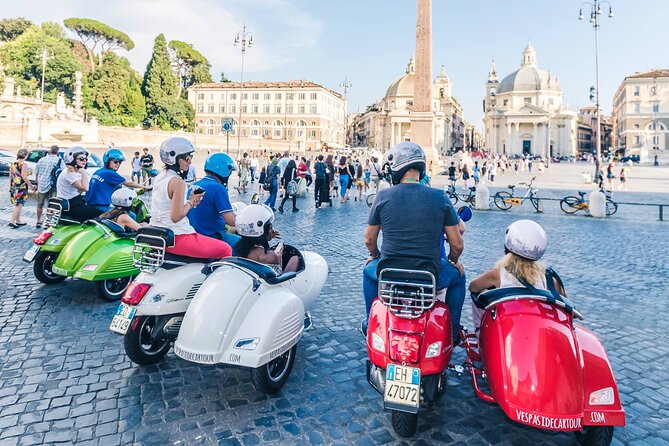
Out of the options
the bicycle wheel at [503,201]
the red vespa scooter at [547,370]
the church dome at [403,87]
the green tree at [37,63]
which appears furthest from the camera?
the church dome at [403,87]

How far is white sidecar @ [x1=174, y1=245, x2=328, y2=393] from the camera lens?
2.78m

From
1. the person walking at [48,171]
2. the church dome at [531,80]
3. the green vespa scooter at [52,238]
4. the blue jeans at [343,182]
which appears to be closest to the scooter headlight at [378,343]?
the green vespa scooter at [52,238]

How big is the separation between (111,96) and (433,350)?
60178 mm

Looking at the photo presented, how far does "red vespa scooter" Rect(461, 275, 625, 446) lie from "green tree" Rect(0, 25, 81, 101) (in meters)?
60.4

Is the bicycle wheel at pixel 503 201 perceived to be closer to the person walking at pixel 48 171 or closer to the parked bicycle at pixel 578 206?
the parked bicycle at pixel 578 206

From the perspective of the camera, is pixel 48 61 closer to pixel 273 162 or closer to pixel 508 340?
pixel 273 162

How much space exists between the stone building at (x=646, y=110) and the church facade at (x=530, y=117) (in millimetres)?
8938

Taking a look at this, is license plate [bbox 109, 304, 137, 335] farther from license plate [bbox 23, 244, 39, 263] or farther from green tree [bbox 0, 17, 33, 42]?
green tree [bbox 0, 17, 33, 42]

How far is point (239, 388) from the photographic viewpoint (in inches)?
125

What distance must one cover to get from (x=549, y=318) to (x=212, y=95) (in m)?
84.4

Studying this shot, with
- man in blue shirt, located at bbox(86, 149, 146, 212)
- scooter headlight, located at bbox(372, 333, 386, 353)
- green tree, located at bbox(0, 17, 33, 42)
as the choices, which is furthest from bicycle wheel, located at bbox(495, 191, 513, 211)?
green tree, located at bbox(0, 17, 33, 42)

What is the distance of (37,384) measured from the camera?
125 inches

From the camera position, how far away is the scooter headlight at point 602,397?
2256mm

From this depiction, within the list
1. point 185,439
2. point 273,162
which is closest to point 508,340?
point 185,439
